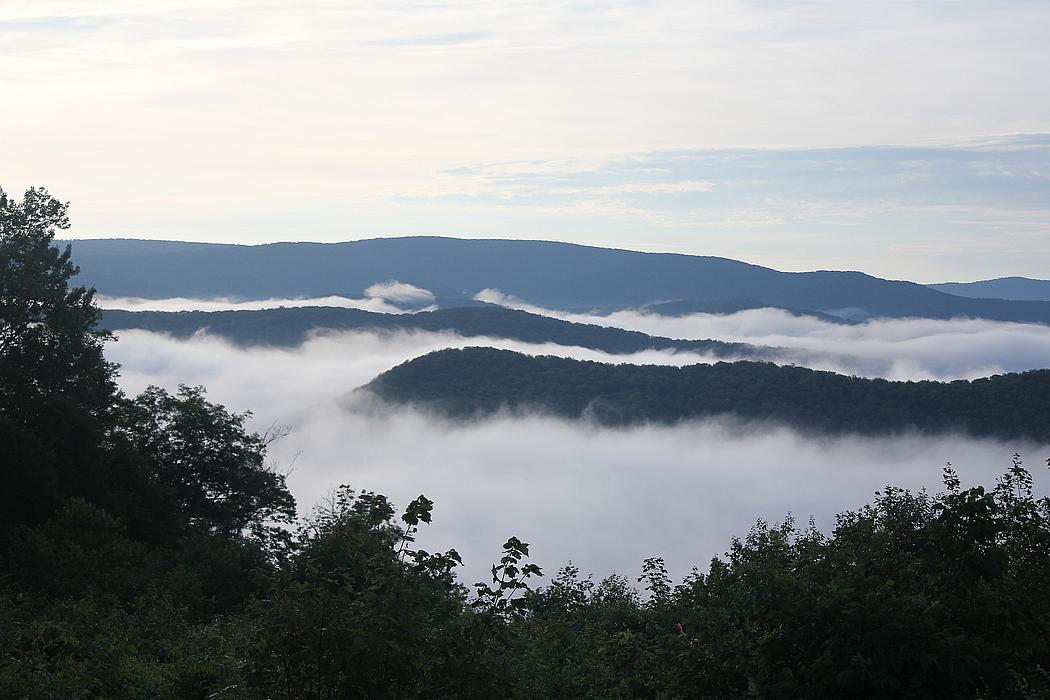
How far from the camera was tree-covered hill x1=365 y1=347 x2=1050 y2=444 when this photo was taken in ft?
247

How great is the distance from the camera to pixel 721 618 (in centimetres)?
802

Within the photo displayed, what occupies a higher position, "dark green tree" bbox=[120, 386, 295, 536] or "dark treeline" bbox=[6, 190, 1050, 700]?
"dark treeline" bbox=[6, 190, 1050, 700]

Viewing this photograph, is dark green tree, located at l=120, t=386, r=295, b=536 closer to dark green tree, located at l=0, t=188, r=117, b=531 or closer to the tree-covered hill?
dark green tree, located at l=0, t=188, r=117, b=531

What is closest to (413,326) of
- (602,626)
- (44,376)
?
(44,376)

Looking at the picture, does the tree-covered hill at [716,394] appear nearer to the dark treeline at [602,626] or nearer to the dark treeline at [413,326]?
the dark treeline at [413,326]

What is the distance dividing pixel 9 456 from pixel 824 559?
62.6 feet

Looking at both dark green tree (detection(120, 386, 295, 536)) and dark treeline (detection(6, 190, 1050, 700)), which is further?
dark green tree (detection(120, 386, 295, 536))

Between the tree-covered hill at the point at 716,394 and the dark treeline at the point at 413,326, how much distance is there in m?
42.5

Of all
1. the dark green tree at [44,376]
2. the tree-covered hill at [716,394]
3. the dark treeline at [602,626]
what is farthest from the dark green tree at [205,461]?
the tree-covered hill at [716,394]

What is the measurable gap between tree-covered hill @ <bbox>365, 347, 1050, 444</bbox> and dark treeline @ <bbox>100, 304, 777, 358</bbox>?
4245 cm

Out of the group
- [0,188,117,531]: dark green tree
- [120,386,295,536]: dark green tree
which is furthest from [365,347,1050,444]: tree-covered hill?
[0,188,117,531]: dark green tree

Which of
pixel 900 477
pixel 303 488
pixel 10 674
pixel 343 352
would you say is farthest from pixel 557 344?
pixel 10 674

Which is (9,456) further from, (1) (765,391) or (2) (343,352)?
(2) (343,352)

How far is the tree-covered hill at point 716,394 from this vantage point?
7519 cm
